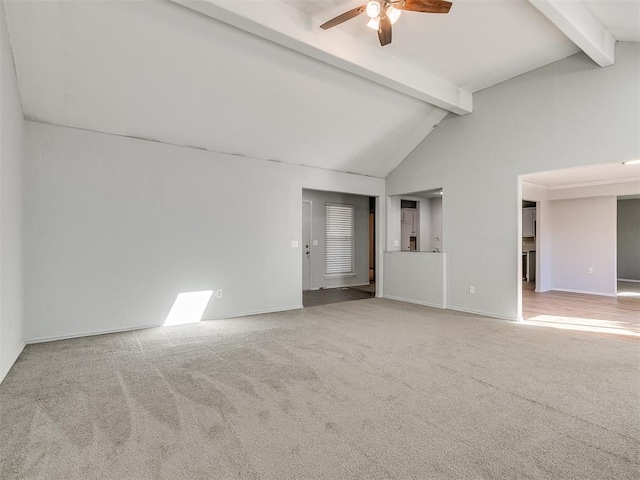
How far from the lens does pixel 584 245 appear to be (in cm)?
761

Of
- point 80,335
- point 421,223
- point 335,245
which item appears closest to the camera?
point 80,335

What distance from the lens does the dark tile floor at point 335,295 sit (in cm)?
661

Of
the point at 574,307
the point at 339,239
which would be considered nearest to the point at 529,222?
the point at 574,307

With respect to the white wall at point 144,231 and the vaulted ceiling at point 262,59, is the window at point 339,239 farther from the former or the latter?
the vaulted ceiling at point 262,59

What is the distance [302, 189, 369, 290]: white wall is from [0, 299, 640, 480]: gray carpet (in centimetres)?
412

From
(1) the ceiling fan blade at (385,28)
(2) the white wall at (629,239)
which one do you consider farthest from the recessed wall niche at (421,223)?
(1) the ceiling fan blade at (385,28)

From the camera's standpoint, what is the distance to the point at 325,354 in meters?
3.50

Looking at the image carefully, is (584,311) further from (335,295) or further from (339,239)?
(339,239)

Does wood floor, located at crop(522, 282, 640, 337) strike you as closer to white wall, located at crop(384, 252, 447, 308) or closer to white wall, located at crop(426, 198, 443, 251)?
white wall, located at crop(384, 252, 447, 308)

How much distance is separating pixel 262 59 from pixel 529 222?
8182 mm

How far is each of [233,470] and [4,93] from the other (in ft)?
11.3

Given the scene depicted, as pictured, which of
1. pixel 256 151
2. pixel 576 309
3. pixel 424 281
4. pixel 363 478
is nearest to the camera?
pixel 363 478

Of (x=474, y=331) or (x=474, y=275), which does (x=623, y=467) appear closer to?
(x=474, y=331)

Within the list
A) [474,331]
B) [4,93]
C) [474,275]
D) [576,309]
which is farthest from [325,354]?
[576,309]
